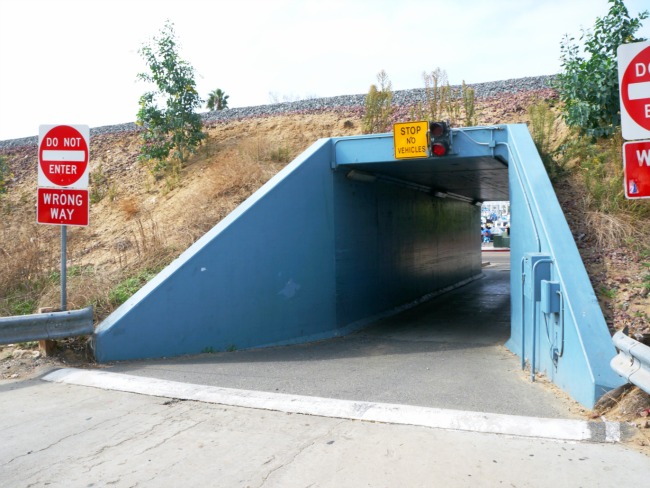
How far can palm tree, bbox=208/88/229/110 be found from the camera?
1898 inches

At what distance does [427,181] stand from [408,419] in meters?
10.8

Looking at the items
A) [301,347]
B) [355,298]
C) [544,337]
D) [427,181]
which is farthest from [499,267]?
[544,337]

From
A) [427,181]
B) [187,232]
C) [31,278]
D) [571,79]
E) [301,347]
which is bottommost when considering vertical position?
[301,347]

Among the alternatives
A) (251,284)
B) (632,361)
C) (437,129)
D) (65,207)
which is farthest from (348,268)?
(632,361)

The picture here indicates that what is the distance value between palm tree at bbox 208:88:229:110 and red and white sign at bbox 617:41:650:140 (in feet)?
150

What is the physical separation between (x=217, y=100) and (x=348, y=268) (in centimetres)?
4019

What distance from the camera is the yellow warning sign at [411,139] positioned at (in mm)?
10306

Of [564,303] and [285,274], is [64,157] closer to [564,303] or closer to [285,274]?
[285,274]

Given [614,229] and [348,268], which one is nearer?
[614,229]

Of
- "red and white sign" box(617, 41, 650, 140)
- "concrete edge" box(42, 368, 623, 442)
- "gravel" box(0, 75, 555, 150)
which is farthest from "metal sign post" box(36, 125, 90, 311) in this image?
"gravel" box(0, 75, 555, 150)

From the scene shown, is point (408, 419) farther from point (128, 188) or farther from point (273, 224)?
point (128, 188)

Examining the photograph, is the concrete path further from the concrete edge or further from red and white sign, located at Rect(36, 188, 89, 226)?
red and white sign, located at Rect(36, 188, 89, 226)

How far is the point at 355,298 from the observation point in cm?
1238

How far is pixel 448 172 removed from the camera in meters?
13.4
